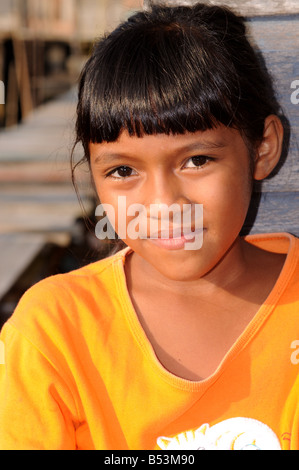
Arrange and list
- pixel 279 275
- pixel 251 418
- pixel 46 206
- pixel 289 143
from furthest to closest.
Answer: pixel 46 206 → pixel 289 143 → pixel 279 275 → pixel 251 418

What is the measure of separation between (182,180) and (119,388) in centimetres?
48

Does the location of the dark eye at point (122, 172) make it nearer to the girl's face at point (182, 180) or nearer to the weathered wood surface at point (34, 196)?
the girl's face at point (182, 180)

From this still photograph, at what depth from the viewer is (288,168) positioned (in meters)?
1.74

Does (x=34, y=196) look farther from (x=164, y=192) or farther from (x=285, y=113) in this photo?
(x=164, y=192)

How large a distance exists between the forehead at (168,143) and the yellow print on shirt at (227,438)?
0.61 metres

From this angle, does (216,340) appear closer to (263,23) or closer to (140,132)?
(140,132)

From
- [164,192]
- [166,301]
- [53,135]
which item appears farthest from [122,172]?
[53,135]

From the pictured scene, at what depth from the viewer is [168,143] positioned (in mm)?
1305

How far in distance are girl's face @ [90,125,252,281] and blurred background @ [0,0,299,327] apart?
0.34 meters

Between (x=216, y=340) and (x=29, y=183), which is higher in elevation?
(x=216, y=340)

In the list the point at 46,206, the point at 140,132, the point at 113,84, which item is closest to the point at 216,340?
the point at 140,132

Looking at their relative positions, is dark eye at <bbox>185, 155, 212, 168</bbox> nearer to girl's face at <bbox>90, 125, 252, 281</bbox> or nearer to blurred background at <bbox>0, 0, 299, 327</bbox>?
girl's face at <bbox>90, 125, 252, 281</bbox>

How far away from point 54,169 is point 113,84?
438 cm

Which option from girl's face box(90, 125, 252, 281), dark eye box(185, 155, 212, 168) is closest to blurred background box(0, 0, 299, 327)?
girl's face box(90, 125, 252, 281)
